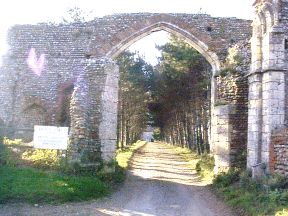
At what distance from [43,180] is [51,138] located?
2202 mm

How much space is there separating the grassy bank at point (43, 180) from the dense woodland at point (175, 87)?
14.0 meters

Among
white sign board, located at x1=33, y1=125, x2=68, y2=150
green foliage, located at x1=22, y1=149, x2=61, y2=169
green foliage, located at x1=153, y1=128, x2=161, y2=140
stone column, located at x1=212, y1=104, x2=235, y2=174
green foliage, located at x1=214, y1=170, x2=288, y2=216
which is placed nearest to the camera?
green foliage, located at x1=214, y1=170, x2=288, y2=216

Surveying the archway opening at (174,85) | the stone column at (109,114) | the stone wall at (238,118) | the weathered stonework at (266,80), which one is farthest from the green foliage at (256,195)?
the archway opening at (174,85)

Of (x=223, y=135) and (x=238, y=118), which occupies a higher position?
(x=238, y=118)

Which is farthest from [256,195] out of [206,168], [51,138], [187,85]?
[187,85]

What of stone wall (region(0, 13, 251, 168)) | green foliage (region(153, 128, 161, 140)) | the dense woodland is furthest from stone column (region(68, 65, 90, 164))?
green foliage (region(153, 128, 161, 140))

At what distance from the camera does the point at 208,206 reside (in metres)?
11.8

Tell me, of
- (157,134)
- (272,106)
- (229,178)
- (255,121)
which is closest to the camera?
(272,106)

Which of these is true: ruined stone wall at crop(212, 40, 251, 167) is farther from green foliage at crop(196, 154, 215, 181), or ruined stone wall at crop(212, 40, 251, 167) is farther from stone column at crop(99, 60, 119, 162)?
stone column at crop(99, 60, 119, 162)

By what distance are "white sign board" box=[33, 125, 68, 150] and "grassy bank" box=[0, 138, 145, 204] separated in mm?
444

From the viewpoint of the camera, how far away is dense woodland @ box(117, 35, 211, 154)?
28188 millimetres

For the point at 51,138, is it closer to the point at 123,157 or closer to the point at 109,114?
the point at 109,114

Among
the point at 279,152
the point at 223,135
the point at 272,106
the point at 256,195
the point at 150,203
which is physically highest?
the point at 272,106

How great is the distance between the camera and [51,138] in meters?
13.7
